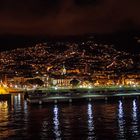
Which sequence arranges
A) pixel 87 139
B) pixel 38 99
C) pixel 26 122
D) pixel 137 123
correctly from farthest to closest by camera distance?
pixel 38 99
pixel 26 122
pixel 137 123
pixel 87 139

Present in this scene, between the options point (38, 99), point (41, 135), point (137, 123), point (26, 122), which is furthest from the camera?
point (38, 99)

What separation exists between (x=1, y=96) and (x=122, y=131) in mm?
99443

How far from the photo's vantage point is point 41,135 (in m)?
48.8

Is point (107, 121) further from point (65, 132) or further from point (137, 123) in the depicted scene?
point (65, 132)

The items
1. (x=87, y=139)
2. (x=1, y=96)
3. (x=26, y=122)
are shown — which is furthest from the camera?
(x=1, y=96)

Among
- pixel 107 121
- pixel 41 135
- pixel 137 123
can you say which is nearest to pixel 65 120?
pixel 107 121

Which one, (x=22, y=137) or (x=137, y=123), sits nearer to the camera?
(x=22, y=137)

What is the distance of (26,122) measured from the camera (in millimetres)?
62062

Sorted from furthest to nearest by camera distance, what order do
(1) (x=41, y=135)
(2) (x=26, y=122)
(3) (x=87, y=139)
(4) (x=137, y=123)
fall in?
(2) (x=26, y=122) < (4) (x=137, y=123) < (1) (x=41, y=135) < (3) (x=87, y=139)

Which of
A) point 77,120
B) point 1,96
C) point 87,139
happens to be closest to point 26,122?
point 77,120

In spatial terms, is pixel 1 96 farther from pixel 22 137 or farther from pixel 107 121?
pixel 22 137

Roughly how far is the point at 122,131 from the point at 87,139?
20.0ft

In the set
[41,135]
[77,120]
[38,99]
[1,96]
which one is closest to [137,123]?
[77,120]

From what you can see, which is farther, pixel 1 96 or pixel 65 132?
pixel 1 96
